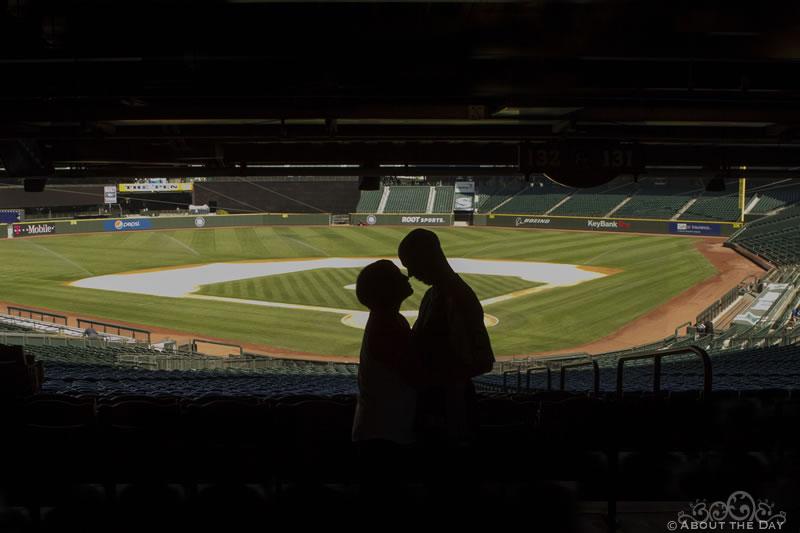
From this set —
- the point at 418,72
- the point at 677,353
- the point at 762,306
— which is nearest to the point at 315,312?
the point at 762,306

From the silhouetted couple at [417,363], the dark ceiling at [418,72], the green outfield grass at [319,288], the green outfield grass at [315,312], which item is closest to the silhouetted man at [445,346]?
the silhouetted couple at [417,363]

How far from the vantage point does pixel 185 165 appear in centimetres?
1043

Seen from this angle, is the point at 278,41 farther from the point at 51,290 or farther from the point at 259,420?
the point at 51,290

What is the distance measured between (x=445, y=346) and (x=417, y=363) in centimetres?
20

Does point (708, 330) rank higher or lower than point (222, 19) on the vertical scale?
lower

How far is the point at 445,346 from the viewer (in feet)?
10.9

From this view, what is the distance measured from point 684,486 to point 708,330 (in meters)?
19.1

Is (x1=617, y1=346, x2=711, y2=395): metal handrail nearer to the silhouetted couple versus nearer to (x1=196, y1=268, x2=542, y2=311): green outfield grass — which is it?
the silhouetted couple

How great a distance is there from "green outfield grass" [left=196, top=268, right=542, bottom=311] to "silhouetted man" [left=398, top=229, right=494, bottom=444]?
24.0 m

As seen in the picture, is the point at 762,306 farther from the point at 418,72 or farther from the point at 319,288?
the point at 418,72

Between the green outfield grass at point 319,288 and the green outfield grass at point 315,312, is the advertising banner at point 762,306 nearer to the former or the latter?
the green outfield grass at point 315,312

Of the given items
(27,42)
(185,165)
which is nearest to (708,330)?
(185,165)

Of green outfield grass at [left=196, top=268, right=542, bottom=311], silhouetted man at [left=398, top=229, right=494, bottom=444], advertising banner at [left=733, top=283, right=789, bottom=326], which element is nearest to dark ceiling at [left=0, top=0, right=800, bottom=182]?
silhouetted man at [left=398, top=229, right=494, bottom=444]

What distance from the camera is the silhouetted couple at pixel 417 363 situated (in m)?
3.22
